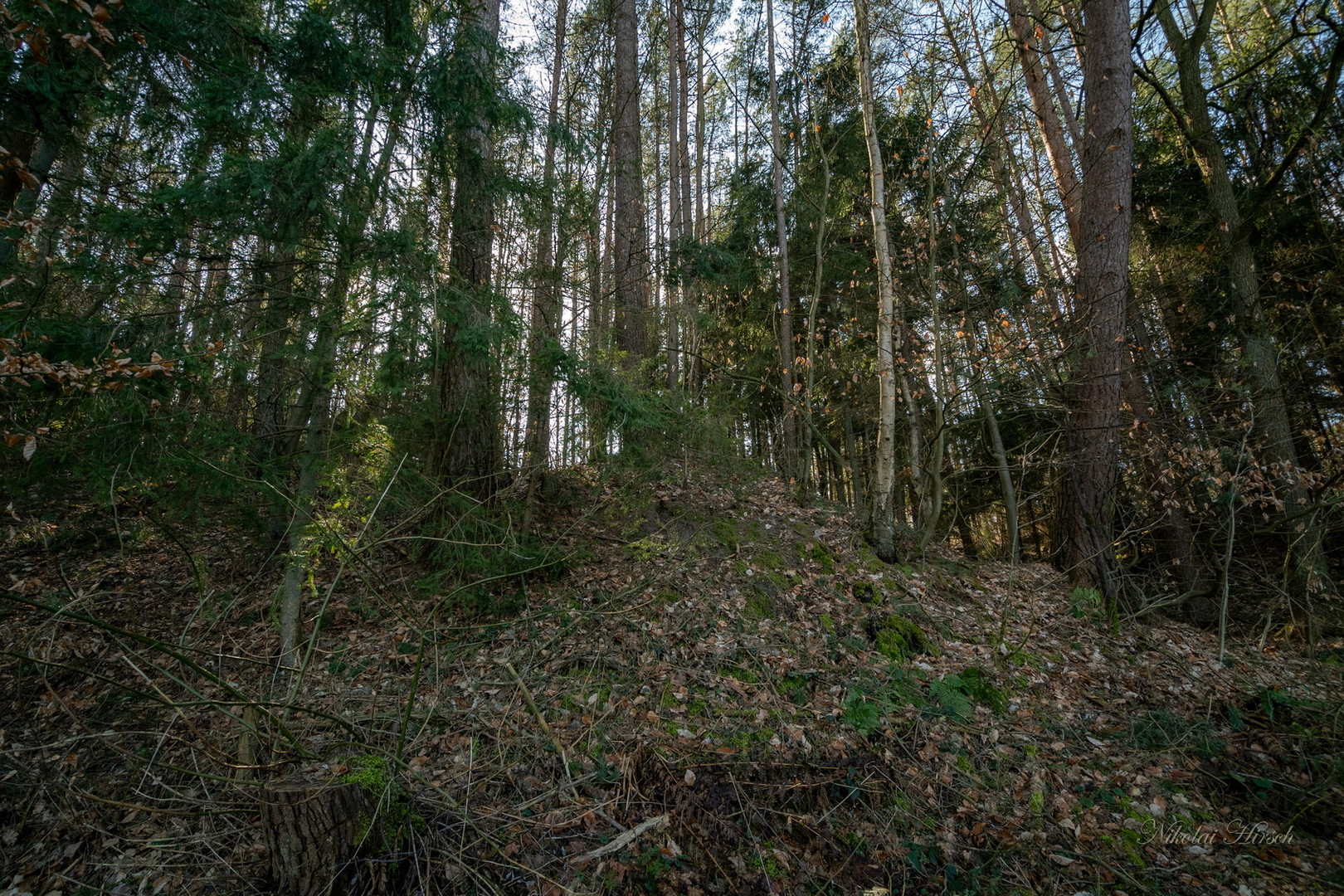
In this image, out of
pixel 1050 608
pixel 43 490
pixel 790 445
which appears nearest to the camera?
pixel 43 490

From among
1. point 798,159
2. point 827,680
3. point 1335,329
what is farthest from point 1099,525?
point 798,159

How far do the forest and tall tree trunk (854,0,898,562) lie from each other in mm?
75

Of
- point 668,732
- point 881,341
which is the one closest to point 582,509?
point 668,732

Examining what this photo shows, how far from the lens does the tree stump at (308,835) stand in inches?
104

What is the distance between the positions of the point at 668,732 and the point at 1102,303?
6483mm

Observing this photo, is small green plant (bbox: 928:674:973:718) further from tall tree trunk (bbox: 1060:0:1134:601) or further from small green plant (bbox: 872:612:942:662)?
tall tree trunk (bbox: 1060:0:1134:601)

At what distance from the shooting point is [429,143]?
5250mm

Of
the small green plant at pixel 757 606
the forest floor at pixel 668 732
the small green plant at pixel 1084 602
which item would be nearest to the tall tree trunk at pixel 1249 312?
the forest floor at pixel 668 732

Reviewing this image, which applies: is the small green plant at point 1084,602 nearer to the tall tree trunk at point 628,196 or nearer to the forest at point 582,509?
the forest at point 582,509

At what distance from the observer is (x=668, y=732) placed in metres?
3.84

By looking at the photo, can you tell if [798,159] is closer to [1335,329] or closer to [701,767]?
[1335,329]

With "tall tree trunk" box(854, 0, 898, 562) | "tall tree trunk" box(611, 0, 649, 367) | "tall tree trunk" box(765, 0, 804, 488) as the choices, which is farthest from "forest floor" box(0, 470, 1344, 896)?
"tall tree trunk" box(765, 0, 804, 488)

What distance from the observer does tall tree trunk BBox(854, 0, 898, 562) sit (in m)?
6.09

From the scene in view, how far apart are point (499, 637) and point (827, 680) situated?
2763 mm
